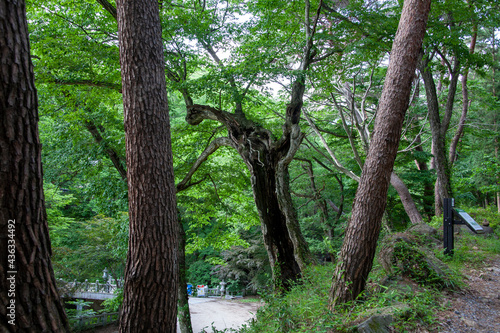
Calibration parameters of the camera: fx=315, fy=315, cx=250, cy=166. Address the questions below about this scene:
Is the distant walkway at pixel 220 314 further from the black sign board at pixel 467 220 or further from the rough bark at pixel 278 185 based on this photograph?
the black sign board at pixel 467 220

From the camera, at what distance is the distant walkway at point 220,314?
37.7 feet

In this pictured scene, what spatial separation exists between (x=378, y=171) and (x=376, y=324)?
171cm

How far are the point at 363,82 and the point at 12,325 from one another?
12.2 metres

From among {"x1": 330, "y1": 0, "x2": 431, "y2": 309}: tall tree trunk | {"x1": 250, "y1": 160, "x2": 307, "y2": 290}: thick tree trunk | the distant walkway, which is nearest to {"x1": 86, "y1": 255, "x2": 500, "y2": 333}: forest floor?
{"x1": 330, "y1": 0, "x2": 431, "y2": 309}: tall tree trunk

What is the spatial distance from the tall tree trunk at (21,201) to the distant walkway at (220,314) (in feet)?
32.5

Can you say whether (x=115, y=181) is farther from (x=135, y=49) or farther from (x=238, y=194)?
(x=135, y=49)

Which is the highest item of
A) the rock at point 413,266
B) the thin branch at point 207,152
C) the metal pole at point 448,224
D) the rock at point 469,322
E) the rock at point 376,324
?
the thin branch at point 207,152

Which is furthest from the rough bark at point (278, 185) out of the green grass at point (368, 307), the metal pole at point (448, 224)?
the metal pole at point (448, 224)

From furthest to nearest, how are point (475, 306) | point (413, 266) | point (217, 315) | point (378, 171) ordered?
point (217, 315) → point (413, 266) → point (378, 171) → point (475, 306)

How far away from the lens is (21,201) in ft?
5.43

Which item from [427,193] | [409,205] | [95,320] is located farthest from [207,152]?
[95,320]

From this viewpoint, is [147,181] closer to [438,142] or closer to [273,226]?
[273,226]

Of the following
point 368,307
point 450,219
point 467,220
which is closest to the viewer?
point 368,307

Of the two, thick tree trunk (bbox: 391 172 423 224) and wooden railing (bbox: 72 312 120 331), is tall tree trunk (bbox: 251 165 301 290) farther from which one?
wooden railing (bbox: 72 312 120 331)
